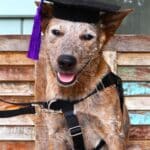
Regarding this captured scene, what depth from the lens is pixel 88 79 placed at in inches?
163

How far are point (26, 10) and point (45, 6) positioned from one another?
66.4 inches

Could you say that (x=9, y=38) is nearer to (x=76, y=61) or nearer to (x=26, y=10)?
(x=26, y=10)

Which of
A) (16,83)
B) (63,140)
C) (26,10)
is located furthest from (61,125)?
(26,10)

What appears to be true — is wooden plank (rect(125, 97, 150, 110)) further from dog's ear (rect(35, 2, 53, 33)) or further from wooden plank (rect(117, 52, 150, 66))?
dog's ear (rect(35, 2, 53, 33))

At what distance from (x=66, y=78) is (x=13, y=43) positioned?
1437mm

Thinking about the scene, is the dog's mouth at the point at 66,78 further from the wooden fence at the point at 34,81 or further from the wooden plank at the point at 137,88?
the wooden plank at the point at 137,88

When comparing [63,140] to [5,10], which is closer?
[63,140]

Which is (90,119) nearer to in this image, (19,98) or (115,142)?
(115,142)

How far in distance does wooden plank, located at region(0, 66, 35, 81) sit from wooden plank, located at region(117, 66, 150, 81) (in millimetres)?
699

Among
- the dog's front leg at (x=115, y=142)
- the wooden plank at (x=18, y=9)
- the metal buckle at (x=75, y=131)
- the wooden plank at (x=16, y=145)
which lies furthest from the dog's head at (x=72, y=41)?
the wooden plank at (x=18, y=9)

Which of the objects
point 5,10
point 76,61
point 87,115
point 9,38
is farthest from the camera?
point 5,10

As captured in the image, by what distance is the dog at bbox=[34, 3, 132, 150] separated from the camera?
12.8ft

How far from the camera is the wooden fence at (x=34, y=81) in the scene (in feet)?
17.2

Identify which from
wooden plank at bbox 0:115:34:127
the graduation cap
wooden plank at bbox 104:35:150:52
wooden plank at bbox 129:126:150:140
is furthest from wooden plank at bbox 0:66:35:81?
the graduation cap
